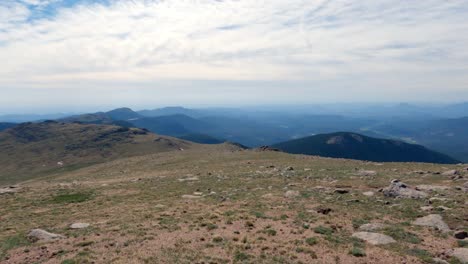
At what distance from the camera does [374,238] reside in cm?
1933

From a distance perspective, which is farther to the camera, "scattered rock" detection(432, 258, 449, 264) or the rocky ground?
the rocky ground

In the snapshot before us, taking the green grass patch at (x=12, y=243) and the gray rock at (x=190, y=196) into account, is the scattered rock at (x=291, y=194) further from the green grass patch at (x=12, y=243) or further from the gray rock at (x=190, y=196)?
the green grass patch at (x=12, y=243)

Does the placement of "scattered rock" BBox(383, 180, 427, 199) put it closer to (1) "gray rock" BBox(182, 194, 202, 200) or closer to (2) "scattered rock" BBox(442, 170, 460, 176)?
(2) "scattered rock" BBox(442, 170, 460, 176)

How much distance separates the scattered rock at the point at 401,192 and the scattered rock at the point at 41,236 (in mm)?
26659

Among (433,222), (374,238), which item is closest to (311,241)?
(374,238)

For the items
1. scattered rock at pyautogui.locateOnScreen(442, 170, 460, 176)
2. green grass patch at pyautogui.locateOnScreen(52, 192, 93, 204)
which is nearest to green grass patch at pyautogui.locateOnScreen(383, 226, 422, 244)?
scattered rock at pyautogui.locateOnScreen(442, 170, 460, 176)

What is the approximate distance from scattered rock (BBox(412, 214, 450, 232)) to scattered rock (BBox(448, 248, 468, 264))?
11.6 feet

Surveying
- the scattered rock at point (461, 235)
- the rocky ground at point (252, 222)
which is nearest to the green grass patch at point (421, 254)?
the rocky ground at point (252, 222)

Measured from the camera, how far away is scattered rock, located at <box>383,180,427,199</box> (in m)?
27.6

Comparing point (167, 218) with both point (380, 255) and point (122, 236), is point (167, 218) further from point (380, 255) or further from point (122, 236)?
point (380, 255)

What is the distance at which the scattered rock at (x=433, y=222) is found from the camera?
20.9 m

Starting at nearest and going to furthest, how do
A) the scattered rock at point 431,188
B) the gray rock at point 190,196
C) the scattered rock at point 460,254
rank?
the scattered rock at point 460,254
the scattered rock at point 431,188
the gray rock at point 190,196

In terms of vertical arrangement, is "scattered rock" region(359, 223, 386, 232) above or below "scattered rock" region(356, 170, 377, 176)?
below

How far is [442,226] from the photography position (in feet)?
69.1
